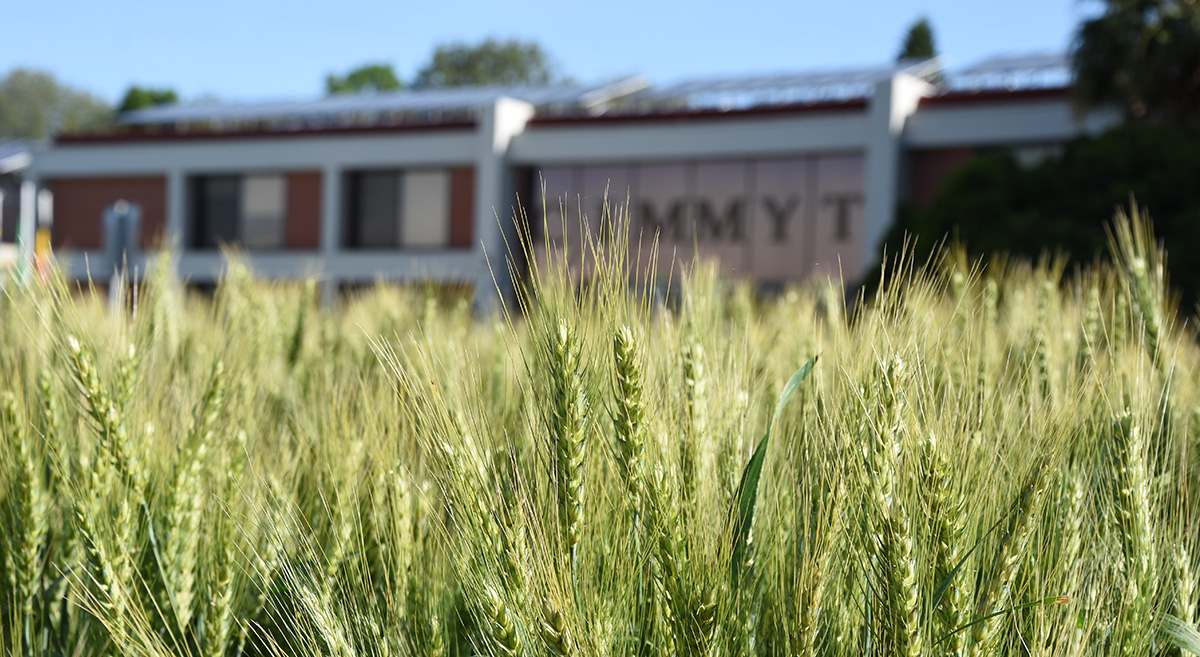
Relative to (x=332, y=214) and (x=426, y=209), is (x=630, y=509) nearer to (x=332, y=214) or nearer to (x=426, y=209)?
(x=426, y=209)

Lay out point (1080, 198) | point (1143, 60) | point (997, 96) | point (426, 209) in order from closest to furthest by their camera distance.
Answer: point (1080, 198)
point (1143, 60)
point (997, 96)
point (426, 209)

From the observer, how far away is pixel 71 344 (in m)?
1.95

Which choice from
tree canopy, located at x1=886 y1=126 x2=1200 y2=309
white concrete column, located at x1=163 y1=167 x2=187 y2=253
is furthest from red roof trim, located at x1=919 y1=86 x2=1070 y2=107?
white concrete column, located at x1=163 y1=167 x2=187 y2=253

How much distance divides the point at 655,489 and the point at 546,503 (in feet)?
0.46

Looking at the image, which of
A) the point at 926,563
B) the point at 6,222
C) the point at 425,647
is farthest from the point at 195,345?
the point at 6,222

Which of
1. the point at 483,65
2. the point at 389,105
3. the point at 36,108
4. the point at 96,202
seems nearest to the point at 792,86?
the point at 389,105

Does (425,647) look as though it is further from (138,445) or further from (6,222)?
(6,222)

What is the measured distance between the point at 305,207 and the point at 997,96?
1843cm

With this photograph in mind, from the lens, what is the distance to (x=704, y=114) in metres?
26.9

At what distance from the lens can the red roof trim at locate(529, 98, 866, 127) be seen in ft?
83.9

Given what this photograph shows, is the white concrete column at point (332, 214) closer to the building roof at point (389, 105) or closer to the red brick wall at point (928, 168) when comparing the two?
the building roof at point (389, 105)

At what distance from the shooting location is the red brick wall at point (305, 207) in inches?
1257

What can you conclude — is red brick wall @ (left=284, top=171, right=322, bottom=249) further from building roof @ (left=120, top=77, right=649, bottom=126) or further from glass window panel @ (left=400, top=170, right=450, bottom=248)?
glass window panel @ (left=400, top=170, right=450, bottom=248)

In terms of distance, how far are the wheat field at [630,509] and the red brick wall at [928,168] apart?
76.7ft
